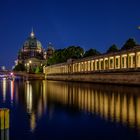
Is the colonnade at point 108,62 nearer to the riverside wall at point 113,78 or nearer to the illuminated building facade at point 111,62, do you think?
the illuminated building facade at point 111,62

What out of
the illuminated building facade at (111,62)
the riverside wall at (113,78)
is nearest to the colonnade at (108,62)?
the illuminated building facade at (111,62)

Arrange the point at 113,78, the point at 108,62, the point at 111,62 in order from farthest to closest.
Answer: the point at 108,62, the point at 111,62, the point at 113,78

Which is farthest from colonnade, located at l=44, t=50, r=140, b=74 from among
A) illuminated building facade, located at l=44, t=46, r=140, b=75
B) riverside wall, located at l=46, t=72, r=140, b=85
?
riverside wall, located at l=46, t=72, r=140, b=85

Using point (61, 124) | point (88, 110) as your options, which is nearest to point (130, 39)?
point (88, 110)

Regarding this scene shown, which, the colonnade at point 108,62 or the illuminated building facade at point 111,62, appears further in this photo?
the colonnade at point 108,62

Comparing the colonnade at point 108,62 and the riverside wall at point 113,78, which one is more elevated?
the colonnade at point 108,62

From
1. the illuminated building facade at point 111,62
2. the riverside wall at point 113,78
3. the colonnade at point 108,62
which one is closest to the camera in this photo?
the riverside wall at point 113,78

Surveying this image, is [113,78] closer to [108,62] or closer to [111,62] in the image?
[111,62]

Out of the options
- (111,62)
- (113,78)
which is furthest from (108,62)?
(113,78)

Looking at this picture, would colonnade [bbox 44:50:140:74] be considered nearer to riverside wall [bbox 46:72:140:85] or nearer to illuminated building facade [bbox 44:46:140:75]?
illuminated building facade [bbox 44:46:140:75]

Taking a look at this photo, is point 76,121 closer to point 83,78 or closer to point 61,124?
point 61,124

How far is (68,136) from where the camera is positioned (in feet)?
45.4

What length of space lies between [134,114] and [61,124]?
195 inches

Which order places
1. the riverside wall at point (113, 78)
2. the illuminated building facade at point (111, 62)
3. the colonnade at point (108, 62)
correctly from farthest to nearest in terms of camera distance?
1. the colonnade at point (108, 62)
2. the illuminated building facade at point (111, 62)
3. the riverside wall at point (113, 78)
